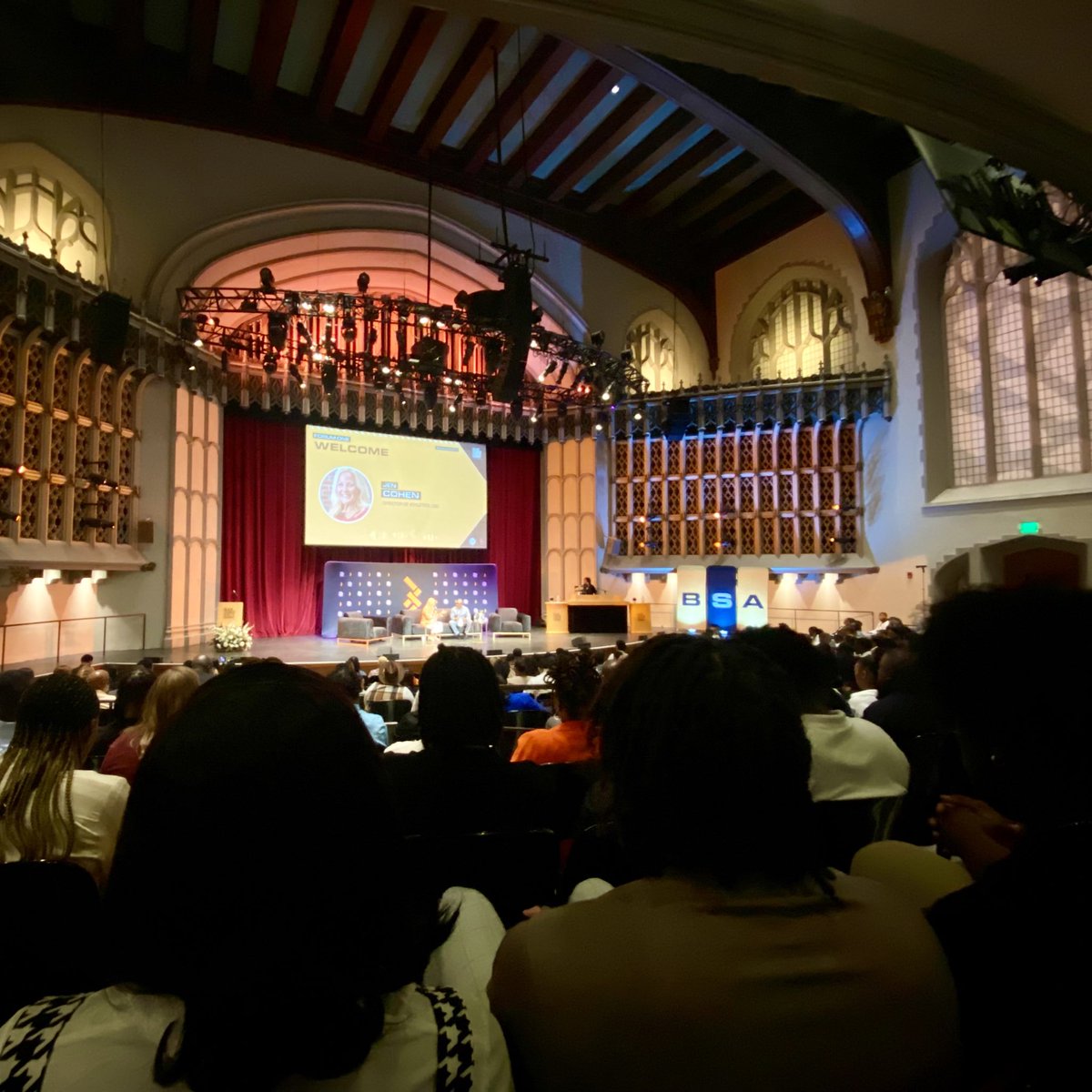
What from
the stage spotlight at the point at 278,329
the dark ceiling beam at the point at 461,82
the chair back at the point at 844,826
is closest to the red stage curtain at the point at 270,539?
the stage spotlight at the point at 278,329

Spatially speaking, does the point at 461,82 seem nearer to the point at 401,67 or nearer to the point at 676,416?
the point at 401,67

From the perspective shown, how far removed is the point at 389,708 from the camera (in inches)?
186

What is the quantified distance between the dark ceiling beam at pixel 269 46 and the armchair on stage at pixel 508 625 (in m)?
9.48

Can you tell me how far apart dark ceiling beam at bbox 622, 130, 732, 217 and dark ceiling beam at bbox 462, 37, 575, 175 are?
3.32 metres

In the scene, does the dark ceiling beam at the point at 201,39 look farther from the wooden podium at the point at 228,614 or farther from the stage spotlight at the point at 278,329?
the wooden podium at the point at 228,614

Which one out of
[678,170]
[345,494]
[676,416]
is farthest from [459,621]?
[678,170]

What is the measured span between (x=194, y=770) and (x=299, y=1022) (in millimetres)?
255

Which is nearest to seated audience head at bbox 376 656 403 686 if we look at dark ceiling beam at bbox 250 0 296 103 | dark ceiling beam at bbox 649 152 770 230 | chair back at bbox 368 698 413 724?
chair back at bbox 368 698 413 724

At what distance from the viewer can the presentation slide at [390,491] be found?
45.4ft

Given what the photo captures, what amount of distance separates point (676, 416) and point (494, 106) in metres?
6.00

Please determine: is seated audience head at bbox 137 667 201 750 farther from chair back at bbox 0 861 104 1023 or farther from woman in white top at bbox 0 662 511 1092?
woman in white top at bbox 0 662 511 1092

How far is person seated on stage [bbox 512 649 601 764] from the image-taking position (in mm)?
2479

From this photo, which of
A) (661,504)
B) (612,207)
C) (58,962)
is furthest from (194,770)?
(612,207)

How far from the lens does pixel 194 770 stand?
0.73 metres
